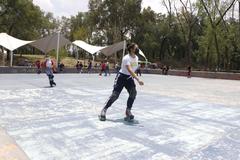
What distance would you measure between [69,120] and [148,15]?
5910cm

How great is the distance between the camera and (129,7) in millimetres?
59906

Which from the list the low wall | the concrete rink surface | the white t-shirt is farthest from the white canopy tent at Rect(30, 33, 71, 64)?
the white t-shirt

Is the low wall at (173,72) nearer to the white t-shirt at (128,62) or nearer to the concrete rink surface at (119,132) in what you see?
the concrete rink surface at (119,132)

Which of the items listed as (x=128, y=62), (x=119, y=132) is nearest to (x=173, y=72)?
(x=128, y=62)

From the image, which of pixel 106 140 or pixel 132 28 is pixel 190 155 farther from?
pixel 132 28

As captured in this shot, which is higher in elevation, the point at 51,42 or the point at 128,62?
the point at 51,42

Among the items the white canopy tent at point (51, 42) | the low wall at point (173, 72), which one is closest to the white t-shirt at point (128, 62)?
the low wall at point (173, 72)

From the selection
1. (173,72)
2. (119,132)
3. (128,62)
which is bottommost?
(119,132)

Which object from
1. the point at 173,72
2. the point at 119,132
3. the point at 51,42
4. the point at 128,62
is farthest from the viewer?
the point at 173,72

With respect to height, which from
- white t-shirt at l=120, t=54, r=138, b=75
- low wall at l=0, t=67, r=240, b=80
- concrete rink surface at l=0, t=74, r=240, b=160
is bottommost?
concrete rink surface at l=0, t=74, r=240, b=160

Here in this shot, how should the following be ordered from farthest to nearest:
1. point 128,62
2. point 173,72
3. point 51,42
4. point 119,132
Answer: point 173,72
point 51,42
point 128,62
point 119,132

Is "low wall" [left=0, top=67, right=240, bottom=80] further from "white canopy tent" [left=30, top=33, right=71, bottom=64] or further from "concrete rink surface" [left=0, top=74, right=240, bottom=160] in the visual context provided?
"concrete rink surface" [left=0, top=74, right=240, bottom=160]

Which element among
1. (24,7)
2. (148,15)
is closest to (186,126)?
(24,7)

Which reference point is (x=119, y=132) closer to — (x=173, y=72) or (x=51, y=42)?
(x=51, y=42)
